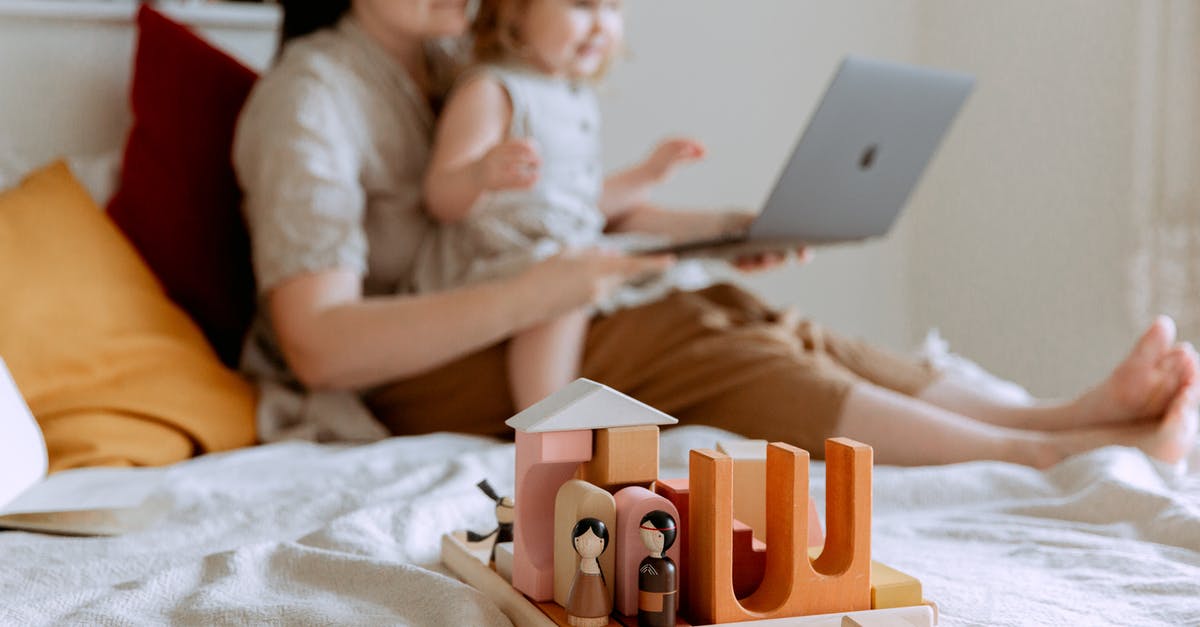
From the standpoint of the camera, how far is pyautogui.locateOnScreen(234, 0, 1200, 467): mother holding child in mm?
1264

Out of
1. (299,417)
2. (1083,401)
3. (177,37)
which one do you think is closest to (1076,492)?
(1083,401)

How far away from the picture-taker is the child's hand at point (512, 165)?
1.30 metres

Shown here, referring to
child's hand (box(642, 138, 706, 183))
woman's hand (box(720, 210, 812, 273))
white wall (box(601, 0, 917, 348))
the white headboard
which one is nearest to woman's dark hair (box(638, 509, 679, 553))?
woman's hand (box(720, 210, 812, 273))

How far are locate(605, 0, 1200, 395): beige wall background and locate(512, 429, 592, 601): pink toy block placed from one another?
4.66 feet

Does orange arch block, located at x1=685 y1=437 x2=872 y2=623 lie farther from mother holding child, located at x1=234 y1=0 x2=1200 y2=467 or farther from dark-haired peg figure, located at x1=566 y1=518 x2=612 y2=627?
mother holding child, located at x1=234 y1=0 x2=1200 y2=467

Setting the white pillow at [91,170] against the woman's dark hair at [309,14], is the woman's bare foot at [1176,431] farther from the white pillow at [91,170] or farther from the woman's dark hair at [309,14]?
the white pillow at [91,170]

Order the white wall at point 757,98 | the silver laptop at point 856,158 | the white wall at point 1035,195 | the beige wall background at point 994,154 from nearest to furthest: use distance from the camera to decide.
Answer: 1. the silver laptop at point 856,158
2. the beige wall background at point 994,154
3. the white wall at point 1035,195
4. the white wall at point 757,98

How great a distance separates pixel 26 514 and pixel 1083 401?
1022 millimetres

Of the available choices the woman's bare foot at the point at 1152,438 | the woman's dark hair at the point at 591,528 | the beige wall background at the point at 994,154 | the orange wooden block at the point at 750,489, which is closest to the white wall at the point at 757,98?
the beige wall background at the point at 994,154

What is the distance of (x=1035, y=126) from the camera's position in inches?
85.0

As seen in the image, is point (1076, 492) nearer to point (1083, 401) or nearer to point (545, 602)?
point (1083, 401)

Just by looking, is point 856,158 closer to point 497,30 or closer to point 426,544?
point 497,30

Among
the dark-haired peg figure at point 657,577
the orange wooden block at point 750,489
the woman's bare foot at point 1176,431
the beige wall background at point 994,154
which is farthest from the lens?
the beige wall background at point 994,154

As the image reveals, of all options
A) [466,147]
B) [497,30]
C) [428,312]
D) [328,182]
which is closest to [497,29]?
[497,30]
